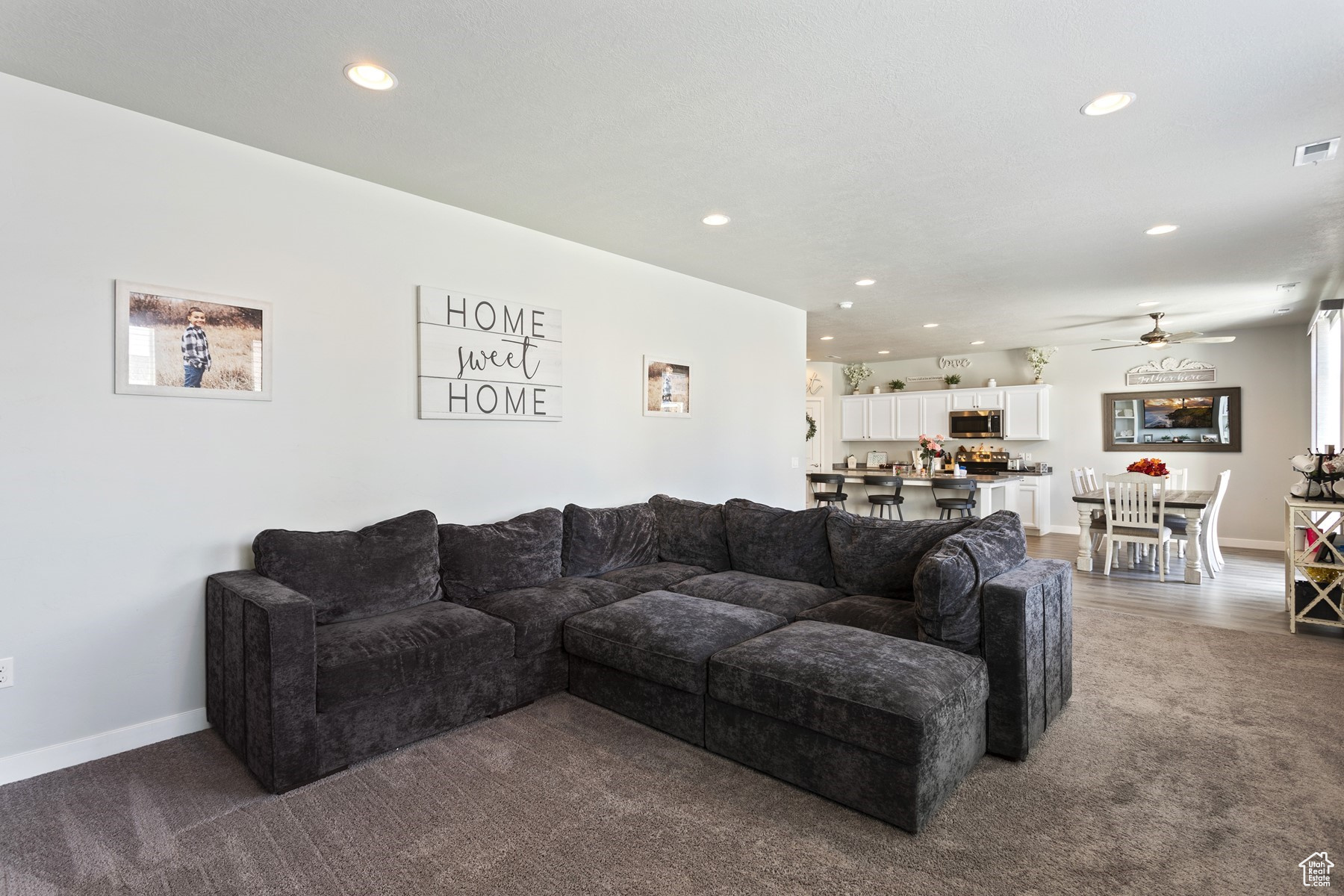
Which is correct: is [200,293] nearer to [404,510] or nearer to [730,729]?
[404,510]

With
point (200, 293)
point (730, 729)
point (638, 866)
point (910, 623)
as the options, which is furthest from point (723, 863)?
point (200, 293)

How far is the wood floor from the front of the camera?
461cm

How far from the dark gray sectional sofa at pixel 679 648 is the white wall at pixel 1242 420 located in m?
6.69

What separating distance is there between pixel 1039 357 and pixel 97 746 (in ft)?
32.8

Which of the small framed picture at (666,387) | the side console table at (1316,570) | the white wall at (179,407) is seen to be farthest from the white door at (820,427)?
the white wall at (179,407)

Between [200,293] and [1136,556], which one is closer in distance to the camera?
[200,293]

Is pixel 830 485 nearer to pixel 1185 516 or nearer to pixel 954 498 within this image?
pixel 954 498

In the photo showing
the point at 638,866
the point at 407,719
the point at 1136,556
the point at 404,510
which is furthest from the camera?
the point at 1136,556

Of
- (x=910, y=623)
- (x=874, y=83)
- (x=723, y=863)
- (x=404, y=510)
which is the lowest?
(x=723, y=863)

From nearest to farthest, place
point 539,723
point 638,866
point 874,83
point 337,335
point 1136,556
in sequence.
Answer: point 638,866 < point 874,83 < point 539,723 < point 337,335 < point 1136,556

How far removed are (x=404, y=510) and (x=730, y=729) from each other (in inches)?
81.9

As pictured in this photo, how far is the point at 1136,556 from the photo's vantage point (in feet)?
22.7

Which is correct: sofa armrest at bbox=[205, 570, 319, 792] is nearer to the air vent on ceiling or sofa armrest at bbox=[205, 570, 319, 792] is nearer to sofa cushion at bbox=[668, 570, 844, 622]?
sofa cushion at bbox=[668, 570, 844, 622]

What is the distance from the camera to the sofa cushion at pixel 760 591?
338 cm
